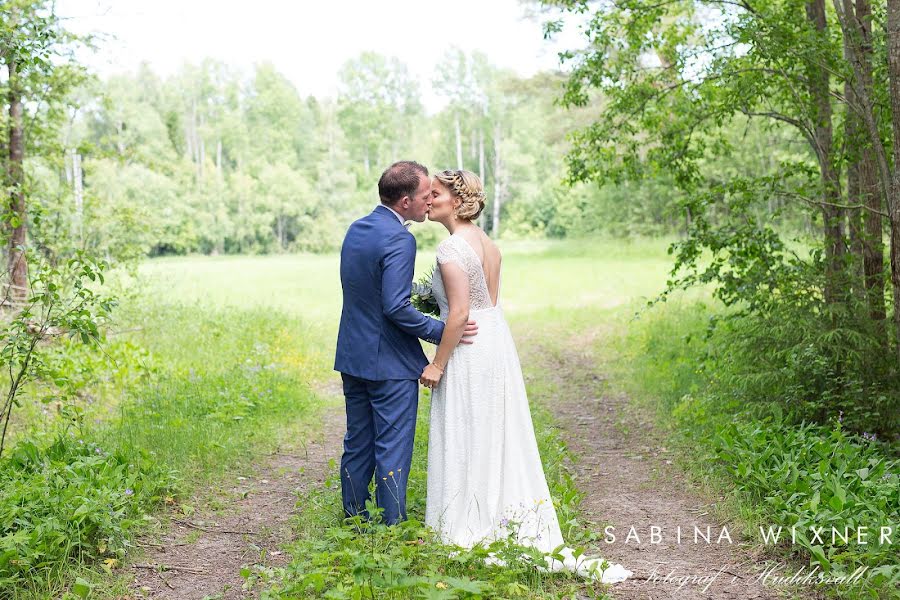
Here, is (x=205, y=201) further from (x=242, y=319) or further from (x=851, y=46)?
(x=851, y=46)

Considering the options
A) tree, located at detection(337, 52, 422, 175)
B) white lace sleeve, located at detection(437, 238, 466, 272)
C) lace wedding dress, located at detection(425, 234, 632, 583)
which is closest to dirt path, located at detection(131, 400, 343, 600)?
lace wedding dress, located at detection(425, 234, 632, 583)

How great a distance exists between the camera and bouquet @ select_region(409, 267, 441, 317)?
4.79m

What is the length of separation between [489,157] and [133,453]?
185 feet

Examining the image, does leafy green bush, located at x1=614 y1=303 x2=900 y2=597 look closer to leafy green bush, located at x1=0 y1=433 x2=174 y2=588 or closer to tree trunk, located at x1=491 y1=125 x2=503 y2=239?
leafy green bush, located at x1=0 y1=433 x2=174 y2=588

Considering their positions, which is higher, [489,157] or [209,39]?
[209,39]

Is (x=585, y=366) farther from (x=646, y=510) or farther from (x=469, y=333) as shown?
(x=469, y=333)

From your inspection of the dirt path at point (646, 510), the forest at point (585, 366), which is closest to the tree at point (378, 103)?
the forest at point (585, 366)

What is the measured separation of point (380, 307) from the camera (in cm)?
450

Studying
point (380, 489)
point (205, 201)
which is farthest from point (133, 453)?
point (205, 201)

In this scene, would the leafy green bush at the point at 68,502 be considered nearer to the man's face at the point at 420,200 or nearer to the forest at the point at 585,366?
the forest at the point at 585,366

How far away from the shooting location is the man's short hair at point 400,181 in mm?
4441

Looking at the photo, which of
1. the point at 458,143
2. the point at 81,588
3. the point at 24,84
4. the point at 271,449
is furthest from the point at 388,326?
the point at 458,143

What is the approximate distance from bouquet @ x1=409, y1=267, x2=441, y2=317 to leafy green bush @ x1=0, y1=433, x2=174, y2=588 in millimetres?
2046

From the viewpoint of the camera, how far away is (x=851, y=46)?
250 inches
